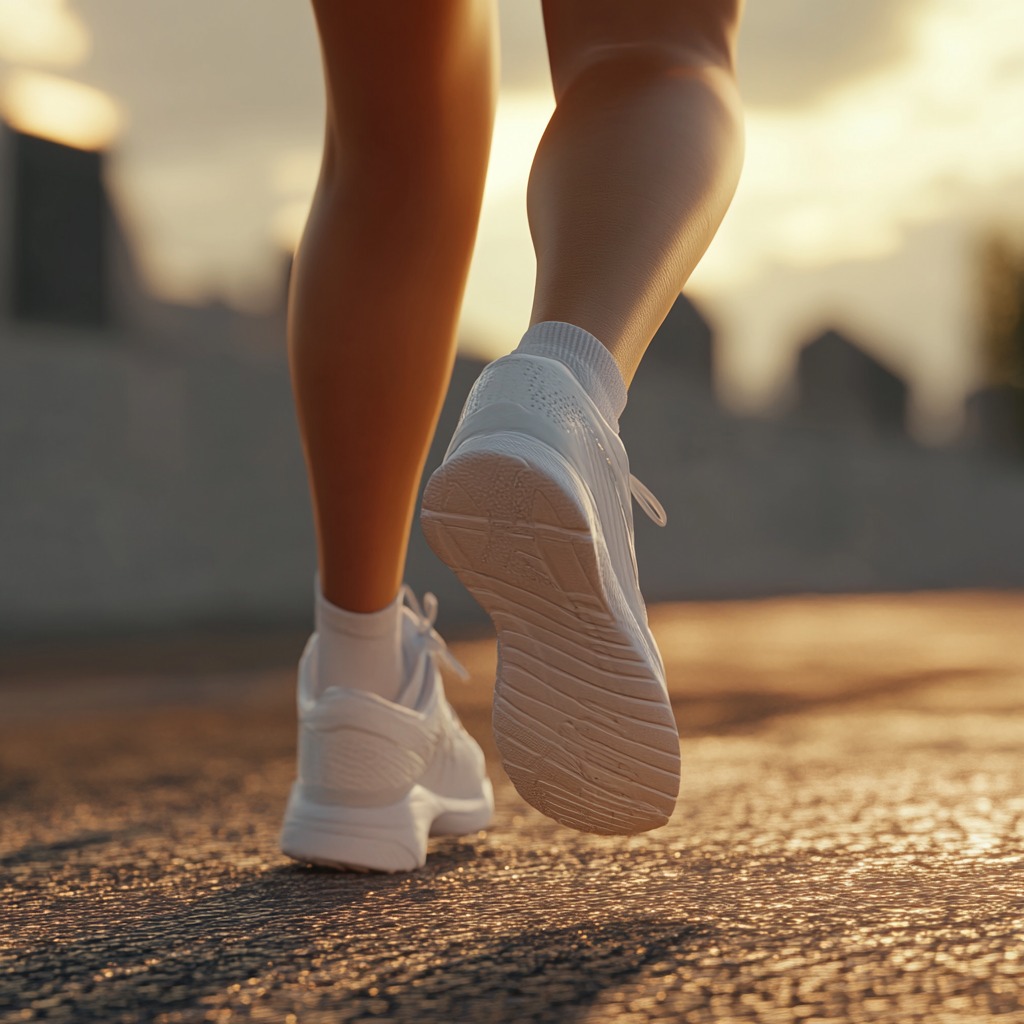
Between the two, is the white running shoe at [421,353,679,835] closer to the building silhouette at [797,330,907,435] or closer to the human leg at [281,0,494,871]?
the human leg at [281,0,494,871]

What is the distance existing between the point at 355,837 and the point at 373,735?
0.24 feet

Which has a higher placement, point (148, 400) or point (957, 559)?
point (148, 400)

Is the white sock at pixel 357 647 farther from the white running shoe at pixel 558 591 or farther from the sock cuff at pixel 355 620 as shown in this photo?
the white running shoe at pixel 558 591

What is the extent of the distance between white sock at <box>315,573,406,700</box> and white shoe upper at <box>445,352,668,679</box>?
269mm

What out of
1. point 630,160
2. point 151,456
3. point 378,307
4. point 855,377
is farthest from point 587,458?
point 855,377

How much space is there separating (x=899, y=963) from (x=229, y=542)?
9094 millimetres

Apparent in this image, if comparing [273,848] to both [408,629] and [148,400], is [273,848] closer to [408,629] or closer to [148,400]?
[408,629]

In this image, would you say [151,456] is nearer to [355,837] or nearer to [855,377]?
[355,837]

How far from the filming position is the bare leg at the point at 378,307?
3.33 feet

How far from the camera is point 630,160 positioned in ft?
2.75

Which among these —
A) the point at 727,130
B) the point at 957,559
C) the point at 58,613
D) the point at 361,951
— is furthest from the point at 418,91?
the point at 957,559

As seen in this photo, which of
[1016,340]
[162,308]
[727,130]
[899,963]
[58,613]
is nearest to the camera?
[899,963]

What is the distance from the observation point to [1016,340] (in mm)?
26234

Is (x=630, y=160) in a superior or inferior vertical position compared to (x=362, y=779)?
superior
